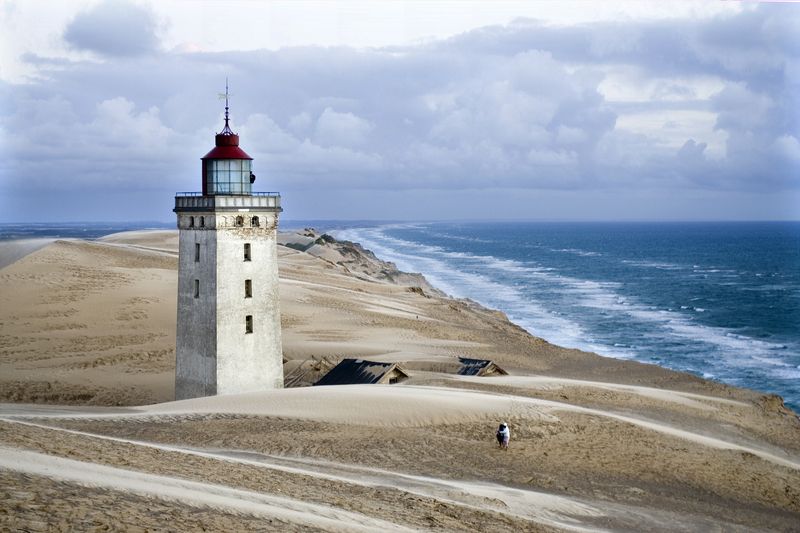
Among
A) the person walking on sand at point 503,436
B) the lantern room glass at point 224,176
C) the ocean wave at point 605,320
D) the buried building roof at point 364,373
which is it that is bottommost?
the ocean wave at point 605,320

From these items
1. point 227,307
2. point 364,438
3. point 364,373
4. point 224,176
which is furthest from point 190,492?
point 364,373

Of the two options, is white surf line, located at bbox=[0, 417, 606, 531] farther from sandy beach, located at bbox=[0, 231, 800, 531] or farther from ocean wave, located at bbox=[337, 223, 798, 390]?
ocean wave, located at bbox=[337, 223, 798, 390]

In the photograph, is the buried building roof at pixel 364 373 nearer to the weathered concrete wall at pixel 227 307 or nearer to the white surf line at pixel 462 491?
the weathered concrete wall at pixel 227 307

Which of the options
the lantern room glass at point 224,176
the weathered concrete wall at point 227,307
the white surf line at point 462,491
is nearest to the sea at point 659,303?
the weathered concrete wall at point 227,307

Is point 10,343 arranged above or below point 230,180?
below

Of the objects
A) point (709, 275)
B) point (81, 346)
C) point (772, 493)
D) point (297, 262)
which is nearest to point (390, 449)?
point (772, 493)

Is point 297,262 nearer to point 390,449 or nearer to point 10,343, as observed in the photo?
point 10,343

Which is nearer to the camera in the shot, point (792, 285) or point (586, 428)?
point (586, 428)
